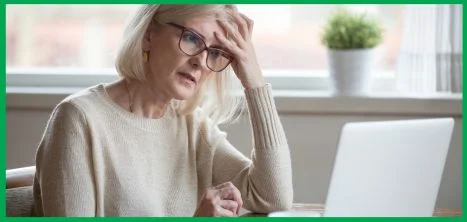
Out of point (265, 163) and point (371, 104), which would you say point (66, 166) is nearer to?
point (265, 163)

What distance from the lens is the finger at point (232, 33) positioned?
210 cm

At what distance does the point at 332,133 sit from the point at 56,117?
1553mm

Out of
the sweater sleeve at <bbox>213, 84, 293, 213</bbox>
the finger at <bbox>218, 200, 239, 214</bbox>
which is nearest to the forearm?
the sweater sleeve at <bbox>213, 84, 293, 213</bbox>

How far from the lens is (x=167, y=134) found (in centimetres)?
220

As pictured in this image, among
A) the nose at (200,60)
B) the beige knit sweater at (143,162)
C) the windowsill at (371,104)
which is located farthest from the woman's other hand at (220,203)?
the windowsill at (371,104)

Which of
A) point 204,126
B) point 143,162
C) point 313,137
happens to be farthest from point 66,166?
point 313,137

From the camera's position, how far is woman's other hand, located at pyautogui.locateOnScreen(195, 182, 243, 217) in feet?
6.30

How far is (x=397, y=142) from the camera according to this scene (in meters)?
1.66

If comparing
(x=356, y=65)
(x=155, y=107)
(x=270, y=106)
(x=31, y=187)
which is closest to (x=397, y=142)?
(x=270, y=106)

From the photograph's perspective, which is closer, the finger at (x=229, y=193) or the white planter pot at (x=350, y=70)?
the finger at (x=229, y=193)

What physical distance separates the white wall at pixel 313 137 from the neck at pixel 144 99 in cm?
117

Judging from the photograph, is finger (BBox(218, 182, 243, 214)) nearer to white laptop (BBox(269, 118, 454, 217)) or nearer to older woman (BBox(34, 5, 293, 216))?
older woman (BBox(34, 5, 293, 216))

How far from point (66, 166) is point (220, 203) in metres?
0.33

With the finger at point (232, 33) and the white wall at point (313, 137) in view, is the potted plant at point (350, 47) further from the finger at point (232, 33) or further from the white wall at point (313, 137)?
the finger at point (232, 33)
